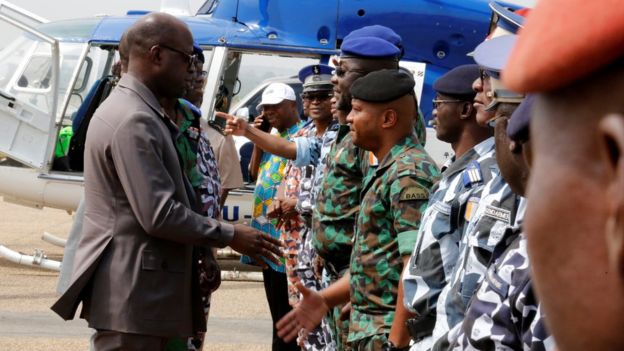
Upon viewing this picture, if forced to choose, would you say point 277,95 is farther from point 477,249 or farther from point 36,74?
point 477,249

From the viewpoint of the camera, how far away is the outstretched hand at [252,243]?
4430 mm

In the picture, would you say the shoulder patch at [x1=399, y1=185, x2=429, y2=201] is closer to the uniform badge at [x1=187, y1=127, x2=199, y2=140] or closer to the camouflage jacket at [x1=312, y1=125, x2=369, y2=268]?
the camouflage jacket at [x1=312, y1=125, x2=369, y2=268]

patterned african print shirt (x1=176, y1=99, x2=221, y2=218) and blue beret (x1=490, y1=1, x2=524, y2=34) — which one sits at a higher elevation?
blue beret (x1=490, y1=1, x2=524, y2=34)

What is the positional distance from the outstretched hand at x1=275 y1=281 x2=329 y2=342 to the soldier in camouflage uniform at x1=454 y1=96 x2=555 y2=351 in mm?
1339

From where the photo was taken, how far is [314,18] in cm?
1134

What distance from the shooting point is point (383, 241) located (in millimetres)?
4105

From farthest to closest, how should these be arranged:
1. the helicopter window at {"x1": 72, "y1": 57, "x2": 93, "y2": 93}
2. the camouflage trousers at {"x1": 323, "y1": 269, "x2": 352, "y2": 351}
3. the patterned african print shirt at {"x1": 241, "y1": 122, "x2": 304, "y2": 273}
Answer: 1. the helicopter window at {"x1": 72, "y1": 57, "x2": 93, "y2": 93}
2. the patterned african print shirt at {"x1": 241, "y1": 122, "x2": 304, "y2": 273}
3. the camouflage trousers at {"x1": 323, "y1": 269, "x2": 352, "y2": 351}

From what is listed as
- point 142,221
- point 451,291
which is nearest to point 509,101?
point 451,291

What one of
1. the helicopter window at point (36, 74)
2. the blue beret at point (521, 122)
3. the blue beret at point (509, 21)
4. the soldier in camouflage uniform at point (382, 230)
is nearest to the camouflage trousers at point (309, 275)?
the soldier in camouflage uniform at point (382, 230)

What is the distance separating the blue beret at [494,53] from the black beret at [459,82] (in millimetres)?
1237

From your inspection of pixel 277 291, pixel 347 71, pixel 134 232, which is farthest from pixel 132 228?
pixel 277 291

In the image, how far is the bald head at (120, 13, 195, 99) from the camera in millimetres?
4379

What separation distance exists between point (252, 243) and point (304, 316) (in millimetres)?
646

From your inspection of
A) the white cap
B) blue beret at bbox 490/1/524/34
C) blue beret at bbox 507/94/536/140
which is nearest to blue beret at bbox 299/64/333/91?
the white cap
